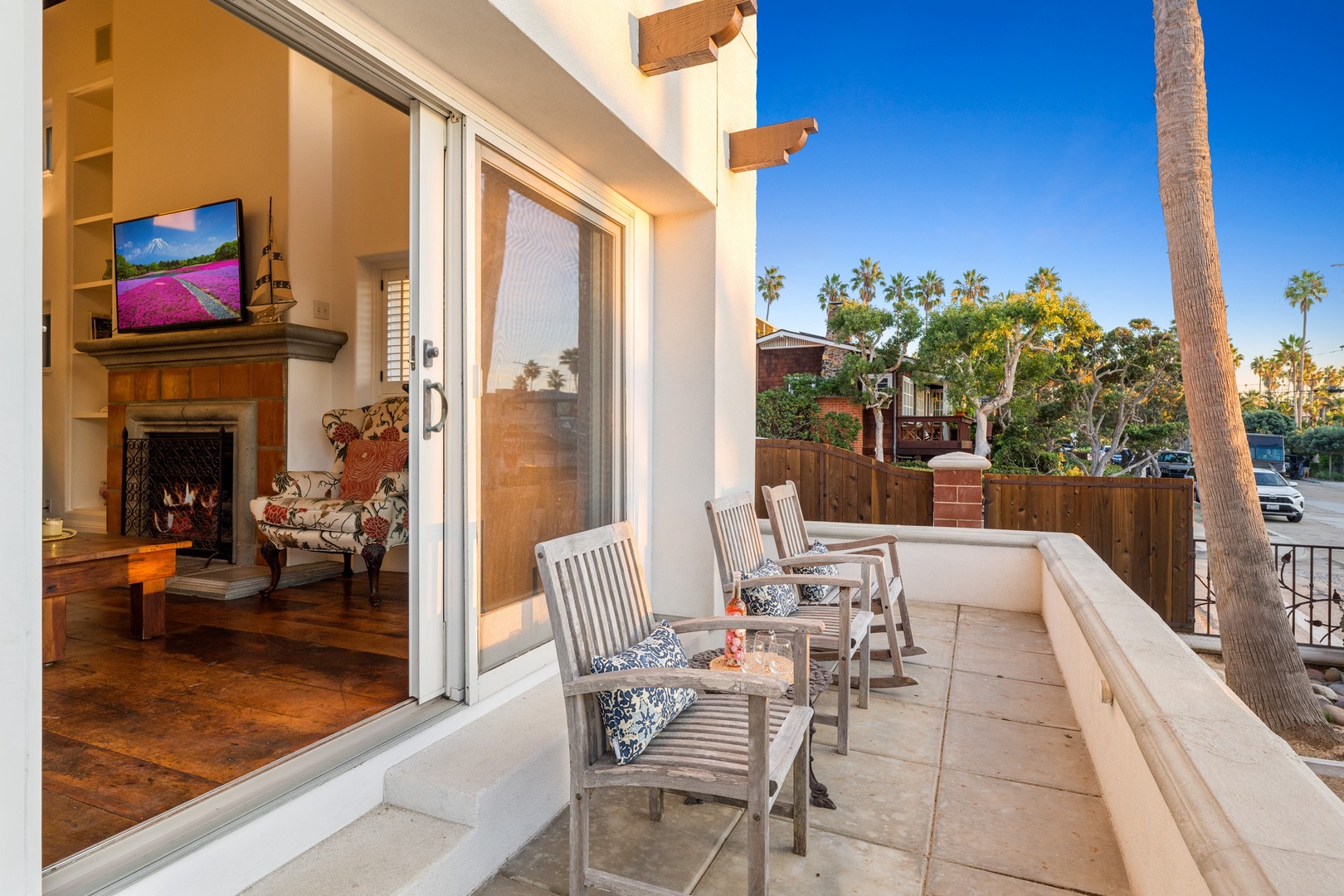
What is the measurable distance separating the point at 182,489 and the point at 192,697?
313cm

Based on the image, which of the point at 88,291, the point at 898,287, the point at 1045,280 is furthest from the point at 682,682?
the point at 1045,280

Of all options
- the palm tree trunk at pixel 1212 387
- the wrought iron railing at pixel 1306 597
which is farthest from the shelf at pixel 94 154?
the wrought iron railing at pixel 1306 597

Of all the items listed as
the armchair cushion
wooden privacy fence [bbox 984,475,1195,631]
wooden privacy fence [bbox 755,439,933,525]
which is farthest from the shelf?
wooden privacy fence [bbox 984,475,1195,631]

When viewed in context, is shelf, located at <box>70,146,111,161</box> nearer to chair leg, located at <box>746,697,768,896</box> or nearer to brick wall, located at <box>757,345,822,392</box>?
chair leg, located at <box>746,697,768,896</box>

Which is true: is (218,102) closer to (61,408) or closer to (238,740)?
(61,408)

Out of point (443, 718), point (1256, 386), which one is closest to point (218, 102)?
point (443, 718)

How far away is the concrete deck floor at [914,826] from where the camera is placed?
1803 mm

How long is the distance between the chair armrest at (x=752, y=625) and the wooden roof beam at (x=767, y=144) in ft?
8.46

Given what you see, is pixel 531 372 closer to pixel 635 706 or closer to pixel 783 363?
pixel 635 706

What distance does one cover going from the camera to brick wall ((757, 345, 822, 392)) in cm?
1852

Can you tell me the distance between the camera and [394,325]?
493 cm

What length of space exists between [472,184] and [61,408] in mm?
5336

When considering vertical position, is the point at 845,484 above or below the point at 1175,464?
above

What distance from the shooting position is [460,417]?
2230mm
